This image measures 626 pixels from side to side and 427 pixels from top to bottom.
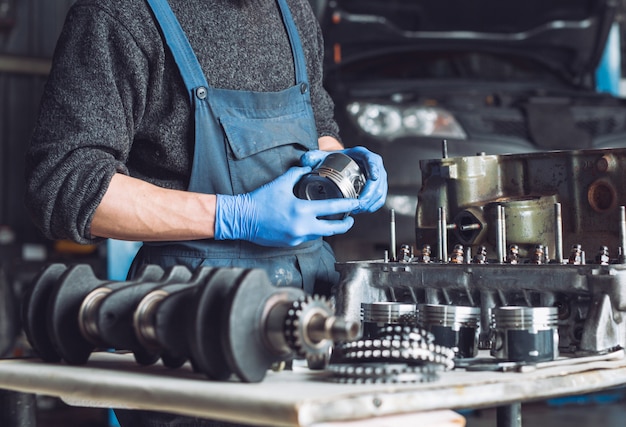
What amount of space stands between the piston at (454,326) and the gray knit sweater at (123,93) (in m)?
0.59

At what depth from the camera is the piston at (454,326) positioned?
143 centimetres

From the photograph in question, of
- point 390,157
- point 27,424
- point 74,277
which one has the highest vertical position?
point 390,157

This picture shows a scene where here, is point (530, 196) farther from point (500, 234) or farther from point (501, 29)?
point (501, 29)

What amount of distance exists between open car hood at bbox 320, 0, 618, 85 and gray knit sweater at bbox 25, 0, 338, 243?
198 centimetres

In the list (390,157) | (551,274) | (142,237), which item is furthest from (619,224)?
(390,157)

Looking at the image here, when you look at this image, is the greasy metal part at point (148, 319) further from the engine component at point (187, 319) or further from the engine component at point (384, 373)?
the engine component at point (384, 373)

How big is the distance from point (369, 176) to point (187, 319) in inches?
29.6

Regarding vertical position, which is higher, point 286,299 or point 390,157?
point 390,157

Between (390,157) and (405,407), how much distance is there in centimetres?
229

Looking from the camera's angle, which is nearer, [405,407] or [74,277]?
[405,407]

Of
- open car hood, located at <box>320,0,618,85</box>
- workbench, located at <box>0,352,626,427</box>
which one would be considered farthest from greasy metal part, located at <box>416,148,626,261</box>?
open car hood, located at <box>320,0,618,85</box>

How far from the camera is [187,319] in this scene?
1211 millimetres

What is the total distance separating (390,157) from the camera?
335cm

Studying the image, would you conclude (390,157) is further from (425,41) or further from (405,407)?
(405,407)
